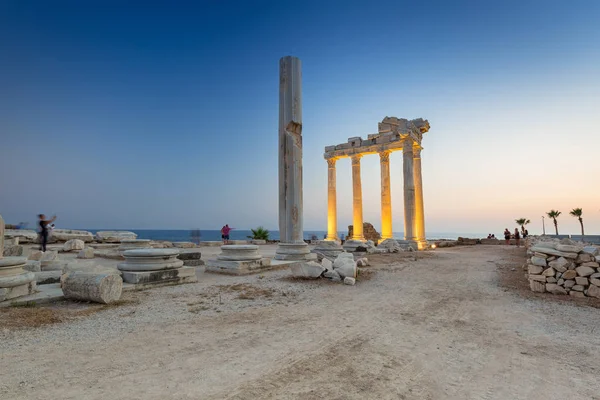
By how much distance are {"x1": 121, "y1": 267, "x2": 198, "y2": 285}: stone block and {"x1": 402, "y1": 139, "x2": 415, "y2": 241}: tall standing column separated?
18.4 m

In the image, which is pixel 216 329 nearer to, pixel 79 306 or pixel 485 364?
pixel 79 306

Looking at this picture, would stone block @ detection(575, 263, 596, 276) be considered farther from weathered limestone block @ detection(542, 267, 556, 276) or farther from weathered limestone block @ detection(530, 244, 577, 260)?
weathered limestone block @ detection(542, 267, 556, 276)

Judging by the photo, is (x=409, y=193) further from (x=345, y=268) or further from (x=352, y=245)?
(x=345, y=268)

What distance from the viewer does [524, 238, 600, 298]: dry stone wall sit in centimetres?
691

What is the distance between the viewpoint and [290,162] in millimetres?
13125

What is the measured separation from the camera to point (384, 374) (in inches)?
130

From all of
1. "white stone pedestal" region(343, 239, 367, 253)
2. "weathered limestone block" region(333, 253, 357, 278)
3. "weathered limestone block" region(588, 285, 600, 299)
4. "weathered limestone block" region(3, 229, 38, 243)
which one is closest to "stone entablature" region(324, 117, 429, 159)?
"white stone pedestal" region(343, 239, 367, 253)

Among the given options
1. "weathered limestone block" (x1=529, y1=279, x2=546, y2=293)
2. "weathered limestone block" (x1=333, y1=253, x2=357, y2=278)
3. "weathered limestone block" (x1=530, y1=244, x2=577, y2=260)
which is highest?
"weathered limestone block" (x1=530, y1=244, x2=577, y2=260)

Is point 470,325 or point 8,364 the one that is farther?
point 470,325

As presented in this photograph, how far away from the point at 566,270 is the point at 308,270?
20.6 feet

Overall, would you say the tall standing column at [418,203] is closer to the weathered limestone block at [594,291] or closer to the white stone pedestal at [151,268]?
the weathered limestone block at [594,291]

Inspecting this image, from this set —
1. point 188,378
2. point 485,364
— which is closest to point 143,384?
point 188,378

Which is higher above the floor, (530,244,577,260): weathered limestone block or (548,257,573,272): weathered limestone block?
(530,244,577,260): weathered limestone block

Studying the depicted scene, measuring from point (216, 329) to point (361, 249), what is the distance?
1485 cm
